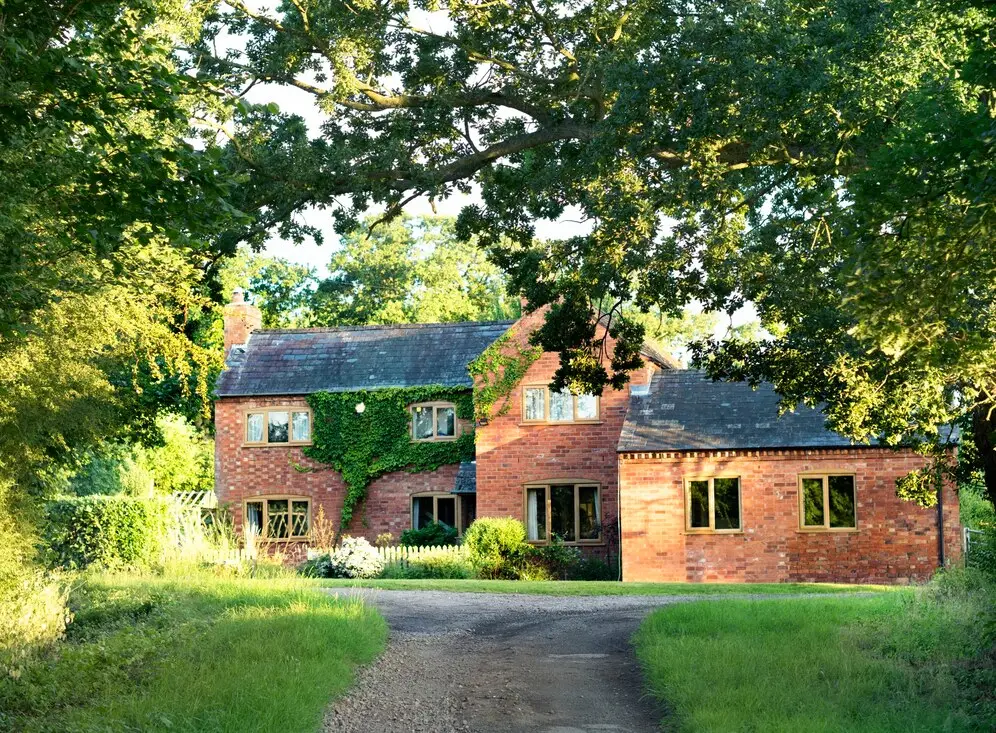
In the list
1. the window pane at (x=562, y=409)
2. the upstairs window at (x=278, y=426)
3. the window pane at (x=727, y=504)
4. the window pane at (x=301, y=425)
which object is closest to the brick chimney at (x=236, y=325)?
the upstairs window at (x=278, y=426)

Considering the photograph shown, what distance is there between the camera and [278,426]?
128 ft

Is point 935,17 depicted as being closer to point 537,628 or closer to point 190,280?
point 537,628

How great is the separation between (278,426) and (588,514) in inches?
429

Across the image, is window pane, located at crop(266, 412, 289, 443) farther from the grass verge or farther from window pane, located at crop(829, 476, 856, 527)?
the grass verge

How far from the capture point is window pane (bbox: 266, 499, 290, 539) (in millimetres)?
38438

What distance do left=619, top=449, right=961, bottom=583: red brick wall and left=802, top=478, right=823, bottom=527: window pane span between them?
0.23 m

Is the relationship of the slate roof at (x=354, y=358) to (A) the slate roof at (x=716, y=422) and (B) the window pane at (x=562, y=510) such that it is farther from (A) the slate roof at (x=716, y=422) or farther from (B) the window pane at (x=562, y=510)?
(A) the slate roof at (x=716, y=422)

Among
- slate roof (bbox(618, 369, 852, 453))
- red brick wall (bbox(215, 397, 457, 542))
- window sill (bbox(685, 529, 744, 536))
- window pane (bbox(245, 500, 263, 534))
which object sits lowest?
window sill (bbox(685, 529, 744, 536))

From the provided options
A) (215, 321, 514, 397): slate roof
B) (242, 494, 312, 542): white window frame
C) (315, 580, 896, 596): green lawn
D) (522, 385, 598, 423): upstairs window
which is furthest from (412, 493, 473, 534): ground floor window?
(315, 580, 896, 596): green lawn

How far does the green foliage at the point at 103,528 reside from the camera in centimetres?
2823

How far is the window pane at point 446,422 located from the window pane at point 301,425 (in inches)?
170

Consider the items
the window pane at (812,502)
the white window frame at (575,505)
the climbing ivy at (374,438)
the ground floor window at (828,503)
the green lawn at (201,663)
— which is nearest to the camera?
the green lawn at (201,663)

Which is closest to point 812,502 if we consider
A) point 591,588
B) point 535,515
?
point 535,515

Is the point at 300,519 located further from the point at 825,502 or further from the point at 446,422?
the point at 825,502
